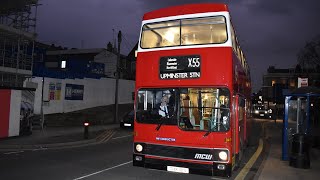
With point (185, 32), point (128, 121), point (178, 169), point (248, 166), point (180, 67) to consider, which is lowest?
point (248, 166)

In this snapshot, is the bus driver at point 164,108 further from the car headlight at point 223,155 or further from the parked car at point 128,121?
the parked car at point 128,121

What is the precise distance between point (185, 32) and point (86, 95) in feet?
88.8

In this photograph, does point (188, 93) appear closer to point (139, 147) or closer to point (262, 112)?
point (139, 147)

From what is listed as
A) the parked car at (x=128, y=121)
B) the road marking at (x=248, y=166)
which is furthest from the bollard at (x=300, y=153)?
the parked car at (x=128, y=121)

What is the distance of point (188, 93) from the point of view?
845 cm

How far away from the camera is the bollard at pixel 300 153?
11500mm

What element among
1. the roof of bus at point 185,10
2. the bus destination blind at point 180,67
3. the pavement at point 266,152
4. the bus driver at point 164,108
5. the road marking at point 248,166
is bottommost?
the road marking at point 248,166

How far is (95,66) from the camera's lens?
48.0 metres

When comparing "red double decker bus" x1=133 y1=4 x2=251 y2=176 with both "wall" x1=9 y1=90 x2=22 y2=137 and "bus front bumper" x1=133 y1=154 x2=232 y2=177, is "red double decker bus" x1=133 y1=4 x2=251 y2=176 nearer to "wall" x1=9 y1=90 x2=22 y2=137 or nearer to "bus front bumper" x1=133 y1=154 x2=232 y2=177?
"bus front bumper" x1=133 y1=154 x2=232 y2=177

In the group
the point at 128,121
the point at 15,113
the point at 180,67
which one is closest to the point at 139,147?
the point at 180,67

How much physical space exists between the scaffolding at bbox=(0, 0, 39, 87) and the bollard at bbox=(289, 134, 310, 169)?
1915 cm

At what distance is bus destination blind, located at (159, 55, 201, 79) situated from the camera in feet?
27.7

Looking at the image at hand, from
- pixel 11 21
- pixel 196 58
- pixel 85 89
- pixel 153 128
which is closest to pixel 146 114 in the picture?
pixel 153 128

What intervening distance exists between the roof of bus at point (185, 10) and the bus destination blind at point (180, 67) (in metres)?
1.22
